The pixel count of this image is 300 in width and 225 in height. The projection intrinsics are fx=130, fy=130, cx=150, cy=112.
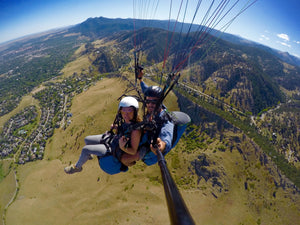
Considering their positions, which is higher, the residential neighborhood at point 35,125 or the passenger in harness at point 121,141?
the passenger in harness at point 121,141

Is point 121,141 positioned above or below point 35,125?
above

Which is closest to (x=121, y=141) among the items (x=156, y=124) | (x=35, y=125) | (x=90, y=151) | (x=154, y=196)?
(x=156, y=124)

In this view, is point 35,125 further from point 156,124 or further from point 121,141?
point 156,124

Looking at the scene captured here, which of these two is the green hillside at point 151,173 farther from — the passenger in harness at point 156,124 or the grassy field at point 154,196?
the passenger in harness at point 156,124

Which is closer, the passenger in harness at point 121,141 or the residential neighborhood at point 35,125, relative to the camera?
the passenger in harness at point 121,141

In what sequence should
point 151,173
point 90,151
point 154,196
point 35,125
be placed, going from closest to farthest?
point 90,151 → point 154,196 → point 151,173 → point 35,125

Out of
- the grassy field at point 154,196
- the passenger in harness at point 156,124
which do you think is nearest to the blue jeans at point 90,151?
the passenger in harness at point 156,124

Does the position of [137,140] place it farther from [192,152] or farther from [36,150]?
[36,150]
